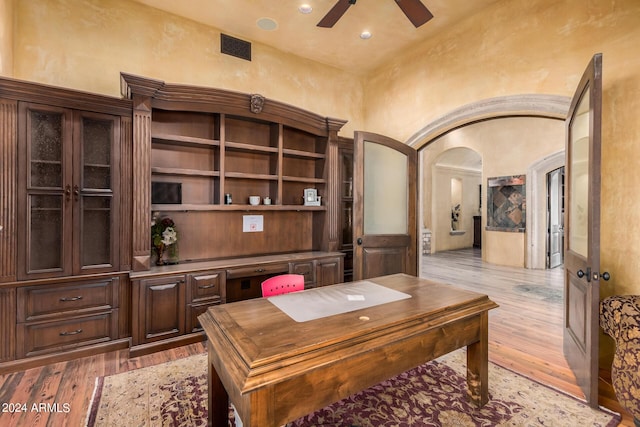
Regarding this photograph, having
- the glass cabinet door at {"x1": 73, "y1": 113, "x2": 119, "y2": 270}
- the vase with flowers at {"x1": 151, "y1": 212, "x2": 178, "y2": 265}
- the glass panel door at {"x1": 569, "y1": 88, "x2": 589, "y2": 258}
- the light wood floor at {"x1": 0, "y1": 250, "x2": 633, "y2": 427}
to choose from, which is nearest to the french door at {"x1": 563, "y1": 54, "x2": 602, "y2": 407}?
the glass panel door at {"x1": 569, "y1": 88, "x2": 589, "y2": 258}

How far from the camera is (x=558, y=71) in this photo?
113 inches

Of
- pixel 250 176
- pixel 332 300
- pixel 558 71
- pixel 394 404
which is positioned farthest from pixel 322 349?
pixel 558 71

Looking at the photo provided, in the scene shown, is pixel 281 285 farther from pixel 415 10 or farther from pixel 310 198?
pixel 415 10

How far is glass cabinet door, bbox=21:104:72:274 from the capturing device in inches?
103

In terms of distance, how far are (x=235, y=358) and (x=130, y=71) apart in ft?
11.5

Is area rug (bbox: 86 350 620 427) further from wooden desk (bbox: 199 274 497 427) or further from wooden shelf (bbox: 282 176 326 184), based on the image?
wooden shelf (bbox: 282 176 326 184)

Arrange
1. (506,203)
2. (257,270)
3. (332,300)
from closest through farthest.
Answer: (332,300)
(257,270)
(506,203)

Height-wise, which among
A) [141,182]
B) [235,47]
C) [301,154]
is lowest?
[141,182]

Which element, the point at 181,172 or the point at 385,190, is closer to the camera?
the point at 181,172

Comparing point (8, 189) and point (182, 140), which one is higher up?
point (182, 140)

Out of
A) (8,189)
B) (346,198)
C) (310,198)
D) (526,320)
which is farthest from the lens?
(346,198)

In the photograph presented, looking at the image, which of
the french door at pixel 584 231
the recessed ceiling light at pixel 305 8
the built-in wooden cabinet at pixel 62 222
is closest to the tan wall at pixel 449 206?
the french door at pixel 584 231

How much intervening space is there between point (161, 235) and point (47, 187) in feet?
3.34

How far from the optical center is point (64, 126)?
2.70 m
